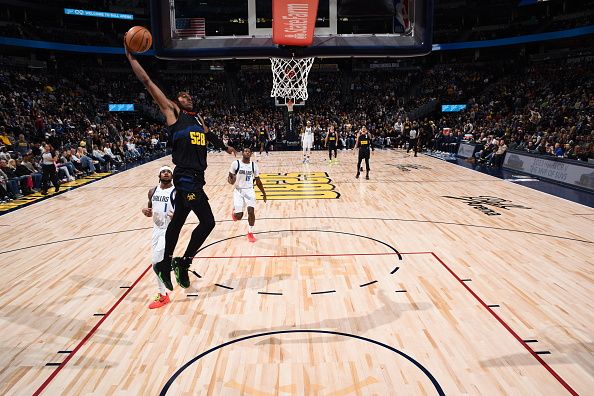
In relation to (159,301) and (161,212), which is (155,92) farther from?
(159,301)

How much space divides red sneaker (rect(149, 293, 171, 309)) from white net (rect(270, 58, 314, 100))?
9798 millimetres

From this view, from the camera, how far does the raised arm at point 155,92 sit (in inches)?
165

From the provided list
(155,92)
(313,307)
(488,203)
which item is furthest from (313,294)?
(488,203)

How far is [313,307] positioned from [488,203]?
7.68 meters

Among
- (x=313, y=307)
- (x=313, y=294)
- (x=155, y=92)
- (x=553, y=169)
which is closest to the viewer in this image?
(x=155, y=92)

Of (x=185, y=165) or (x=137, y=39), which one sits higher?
(x=137, y=39)

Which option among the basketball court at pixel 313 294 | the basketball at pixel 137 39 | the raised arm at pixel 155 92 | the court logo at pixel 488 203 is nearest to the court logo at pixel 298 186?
the basketball court at pixel 313 294

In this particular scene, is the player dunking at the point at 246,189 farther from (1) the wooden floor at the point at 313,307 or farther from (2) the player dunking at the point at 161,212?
(2) the player dunking at the point at 161,212


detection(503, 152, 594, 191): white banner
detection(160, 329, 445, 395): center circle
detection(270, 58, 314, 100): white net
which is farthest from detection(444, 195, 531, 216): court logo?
detection(160, 329, 445, 395): center circle

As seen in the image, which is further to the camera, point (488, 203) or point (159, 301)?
point (488, 203)

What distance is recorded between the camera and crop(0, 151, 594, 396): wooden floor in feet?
12.2

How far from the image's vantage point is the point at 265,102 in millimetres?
36406

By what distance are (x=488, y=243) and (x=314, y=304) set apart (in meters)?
3.99

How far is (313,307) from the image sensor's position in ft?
16.9
